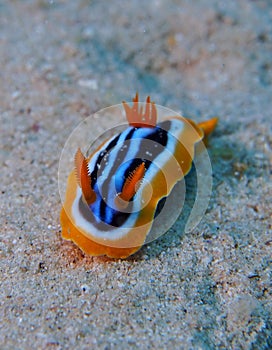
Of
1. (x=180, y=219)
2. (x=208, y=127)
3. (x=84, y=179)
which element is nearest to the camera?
(x=84, y=179)

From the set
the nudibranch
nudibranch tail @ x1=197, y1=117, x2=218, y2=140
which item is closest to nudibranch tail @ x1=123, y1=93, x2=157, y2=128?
the nudibranch

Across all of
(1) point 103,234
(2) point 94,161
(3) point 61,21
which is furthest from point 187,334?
(3) point 61,21

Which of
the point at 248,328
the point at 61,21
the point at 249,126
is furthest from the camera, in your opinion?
the point at 61,21

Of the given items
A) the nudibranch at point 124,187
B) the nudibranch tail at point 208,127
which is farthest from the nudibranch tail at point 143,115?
the nudibranch tail at point 208,127

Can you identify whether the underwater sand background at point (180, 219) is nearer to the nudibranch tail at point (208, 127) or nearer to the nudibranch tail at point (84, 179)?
the nudibranch tail at point (208, 127)

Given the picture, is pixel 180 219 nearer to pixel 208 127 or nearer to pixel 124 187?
pixel 124 187

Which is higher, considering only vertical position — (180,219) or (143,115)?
(143,115)

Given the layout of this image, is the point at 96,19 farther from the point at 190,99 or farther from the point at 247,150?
the point at 247,150

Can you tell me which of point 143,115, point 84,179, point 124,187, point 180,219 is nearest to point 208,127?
point 143,115
